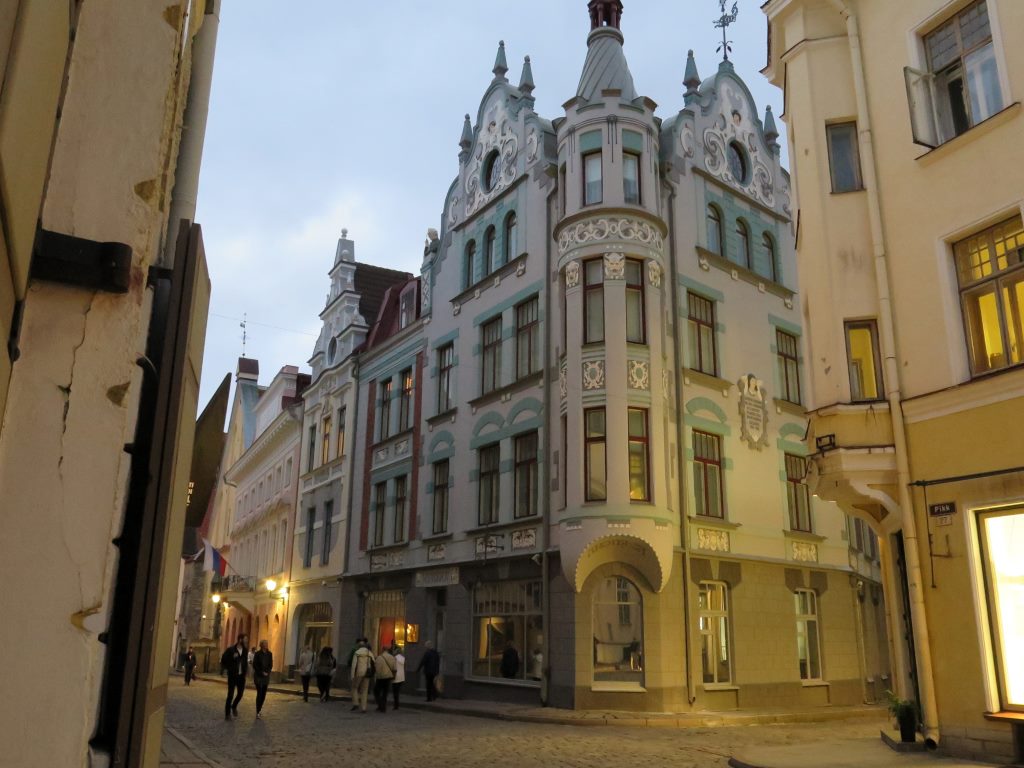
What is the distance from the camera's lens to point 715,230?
1017 inches

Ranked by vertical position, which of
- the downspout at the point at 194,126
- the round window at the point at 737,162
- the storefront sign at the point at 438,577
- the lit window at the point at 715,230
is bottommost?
the storefront sign at the point at 438,577

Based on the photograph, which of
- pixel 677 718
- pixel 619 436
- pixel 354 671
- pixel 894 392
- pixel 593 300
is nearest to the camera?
pixel 894 392

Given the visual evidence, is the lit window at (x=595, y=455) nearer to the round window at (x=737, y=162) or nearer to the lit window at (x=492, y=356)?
the lit window at (x=492, y=356)

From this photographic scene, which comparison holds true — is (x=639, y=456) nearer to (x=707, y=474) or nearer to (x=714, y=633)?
(x=707, y=474)

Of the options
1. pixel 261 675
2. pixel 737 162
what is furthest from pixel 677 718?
pixel 737 162

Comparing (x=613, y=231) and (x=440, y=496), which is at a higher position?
(x=613, y=231)

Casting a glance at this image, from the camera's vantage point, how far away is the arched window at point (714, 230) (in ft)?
83.8

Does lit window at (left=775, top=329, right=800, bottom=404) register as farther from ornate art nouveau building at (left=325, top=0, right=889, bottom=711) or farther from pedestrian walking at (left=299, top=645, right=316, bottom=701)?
pedestrian walking at (left=299, top=645, right=316, bottom=701)

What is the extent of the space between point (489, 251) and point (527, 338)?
4.16 metres

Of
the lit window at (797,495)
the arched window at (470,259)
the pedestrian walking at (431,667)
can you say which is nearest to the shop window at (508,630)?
the pedestrian walking at (431,667)

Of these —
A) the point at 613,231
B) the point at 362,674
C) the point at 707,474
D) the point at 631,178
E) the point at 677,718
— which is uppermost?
the point at 631,178

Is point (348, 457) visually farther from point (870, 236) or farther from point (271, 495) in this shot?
point (870, 236)

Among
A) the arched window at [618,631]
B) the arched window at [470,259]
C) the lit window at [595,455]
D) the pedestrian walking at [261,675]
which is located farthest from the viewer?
the arched window at [470,259]

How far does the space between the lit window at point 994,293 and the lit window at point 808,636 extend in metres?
13.9
